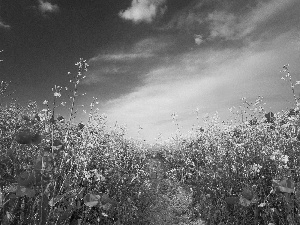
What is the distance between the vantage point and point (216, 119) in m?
9.48

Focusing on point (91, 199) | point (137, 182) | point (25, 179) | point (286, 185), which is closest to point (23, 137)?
point (25, 179)

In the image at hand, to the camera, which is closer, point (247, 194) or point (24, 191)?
point (24, 191)

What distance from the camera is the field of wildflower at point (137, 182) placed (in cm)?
294

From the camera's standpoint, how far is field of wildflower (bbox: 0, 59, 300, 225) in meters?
2.94

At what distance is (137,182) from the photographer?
6785 millimetres

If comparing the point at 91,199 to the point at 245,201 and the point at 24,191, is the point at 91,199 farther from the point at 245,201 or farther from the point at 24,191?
the point at 245,201

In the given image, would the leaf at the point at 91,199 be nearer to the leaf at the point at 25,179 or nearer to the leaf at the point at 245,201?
the leaf at the point at 25,179

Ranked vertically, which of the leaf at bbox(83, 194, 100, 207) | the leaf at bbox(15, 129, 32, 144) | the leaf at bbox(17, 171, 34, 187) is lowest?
the leaf at bbox(83, 194, 100, 207)

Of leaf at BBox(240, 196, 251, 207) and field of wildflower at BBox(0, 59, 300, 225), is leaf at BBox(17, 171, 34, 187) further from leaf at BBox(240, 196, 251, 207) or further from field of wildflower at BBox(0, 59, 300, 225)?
leaf at BBox(240, 196, 251, 207)

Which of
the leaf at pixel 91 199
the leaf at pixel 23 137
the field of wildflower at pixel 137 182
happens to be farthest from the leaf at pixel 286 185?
the leaf at pixel 23 137

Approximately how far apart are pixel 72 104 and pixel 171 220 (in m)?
3.59

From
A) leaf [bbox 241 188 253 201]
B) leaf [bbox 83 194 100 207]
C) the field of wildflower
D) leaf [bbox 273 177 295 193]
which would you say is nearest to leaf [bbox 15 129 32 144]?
the field of wildflower

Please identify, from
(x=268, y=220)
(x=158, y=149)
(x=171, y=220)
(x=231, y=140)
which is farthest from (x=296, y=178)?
(x=158, y=149)

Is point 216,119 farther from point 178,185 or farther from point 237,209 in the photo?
point 237,209
